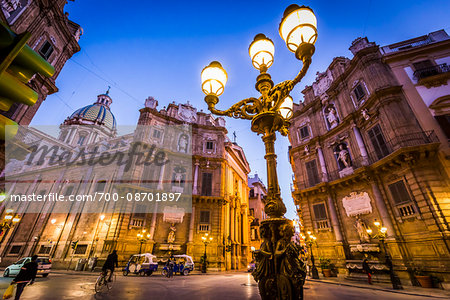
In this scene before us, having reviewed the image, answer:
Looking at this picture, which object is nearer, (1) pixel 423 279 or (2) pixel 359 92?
(1) pixel 423 279

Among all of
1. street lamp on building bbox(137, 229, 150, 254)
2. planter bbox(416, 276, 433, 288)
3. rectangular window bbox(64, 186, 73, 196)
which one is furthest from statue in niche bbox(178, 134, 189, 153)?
planter bbox(416, 276, 433, 288)

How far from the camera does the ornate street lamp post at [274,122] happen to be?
3.31 metres

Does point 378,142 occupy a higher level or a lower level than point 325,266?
higher

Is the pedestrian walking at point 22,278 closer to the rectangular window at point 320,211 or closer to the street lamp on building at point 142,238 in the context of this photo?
the street lamp on building at point 142,238

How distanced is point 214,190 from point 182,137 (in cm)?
827

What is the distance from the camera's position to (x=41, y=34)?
12.1 meters

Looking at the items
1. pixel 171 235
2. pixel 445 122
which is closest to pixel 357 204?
pixel 445 122

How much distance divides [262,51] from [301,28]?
121 cm

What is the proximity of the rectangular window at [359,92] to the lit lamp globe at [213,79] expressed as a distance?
16.7 meters

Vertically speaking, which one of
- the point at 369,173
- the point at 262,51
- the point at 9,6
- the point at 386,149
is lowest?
the point at 262,51

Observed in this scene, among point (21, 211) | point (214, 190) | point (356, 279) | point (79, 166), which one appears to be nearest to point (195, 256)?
point (214, 190)

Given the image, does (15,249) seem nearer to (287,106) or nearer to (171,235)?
(171,235)

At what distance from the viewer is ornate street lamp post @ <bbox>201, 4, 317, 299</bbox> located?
130 inches

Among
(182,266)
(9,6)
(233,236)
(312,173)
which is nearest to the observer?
(9,6)
